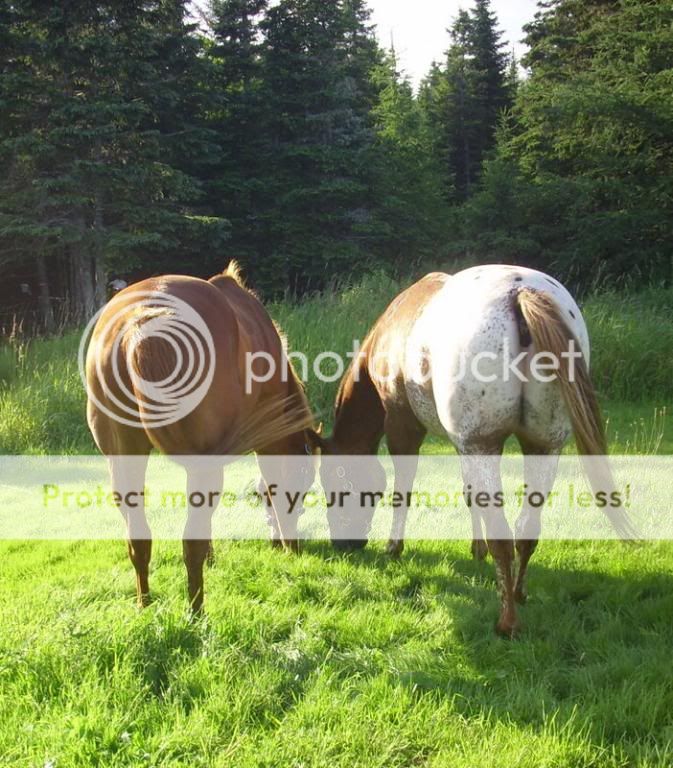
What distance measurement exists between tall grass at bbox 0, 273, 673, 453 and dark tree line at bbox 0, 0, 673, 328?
3.11m

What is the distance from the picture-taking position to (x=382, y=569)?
11.5ft

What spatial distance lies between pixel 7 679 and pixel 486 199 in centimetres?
1500

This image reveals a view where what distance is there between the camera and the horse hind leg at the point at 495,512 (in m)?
2.66

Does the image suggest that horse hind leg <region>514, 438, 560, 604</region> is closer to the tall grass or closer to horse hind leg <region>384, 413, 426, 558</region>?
horse hind leg <region>384, 413, 426, 558</region>

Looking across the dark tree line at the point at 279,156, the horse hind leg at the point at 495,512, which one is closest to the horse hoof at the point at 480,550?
the horse hind leg at the point at 495,512

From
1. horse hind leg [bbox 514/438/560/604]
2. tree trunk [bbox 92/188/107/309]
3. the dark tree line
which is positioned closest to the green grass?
horse hind leg [bbox 514/438/560/604]

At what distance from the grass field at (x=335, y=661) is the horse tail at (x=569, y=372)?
80 cm

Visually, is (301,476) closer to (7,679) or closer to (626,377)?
(7,679)

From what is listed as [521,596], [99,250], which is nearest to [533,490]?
[521,596]

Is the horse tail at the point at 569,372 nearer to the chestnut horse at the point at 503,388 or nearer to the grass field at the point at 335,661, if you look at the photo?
the chestnut horse at the point at 503,388

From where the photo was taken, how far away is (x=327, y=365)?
745cm

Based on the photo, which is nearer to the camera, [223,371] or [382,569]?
[223,371]

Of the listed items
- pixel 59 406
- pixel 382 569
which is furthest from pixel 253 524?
pixel 59 406

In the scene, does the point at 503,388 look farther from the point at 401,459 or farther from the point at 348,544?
the point at 348,544
